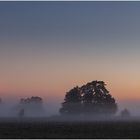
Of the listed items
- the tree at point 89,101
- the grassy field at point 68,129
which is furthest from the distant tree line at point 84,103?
the grassy field at point 68,129

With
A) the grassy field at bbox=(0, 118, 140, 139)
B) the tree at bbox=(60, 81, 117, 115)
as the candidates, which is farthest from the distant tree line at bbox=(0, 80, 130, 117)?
the grassy field at bbox=(0, 118, 140, 139)

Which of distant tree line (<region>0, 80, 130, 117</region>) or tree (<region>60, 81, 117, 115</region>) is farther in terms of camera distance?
tree (<region>60, 81, 117, 115</region>)

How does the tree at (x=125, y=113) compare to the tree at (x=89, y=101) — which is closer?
the tree at (x=125, y=113)

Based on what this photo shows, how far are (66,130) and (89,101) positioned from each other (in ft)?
3.46

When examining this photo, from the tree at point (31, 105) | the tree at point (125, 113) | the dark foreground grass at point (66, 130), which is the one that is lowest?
the dark foreground grass at point (66, 130)

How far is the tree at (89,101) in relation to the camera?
850 centimetres

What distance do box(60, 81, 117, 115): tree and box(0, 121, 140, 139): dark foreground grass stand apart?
30cm

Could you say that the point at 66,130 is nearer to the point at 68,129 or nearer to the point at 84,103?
the point at 68,129

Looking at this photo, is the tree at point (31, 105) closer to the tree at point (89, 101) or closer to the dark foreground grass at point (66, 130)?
the dark foreground grass at point (66, 130)

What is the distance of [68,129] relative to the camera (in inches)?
324

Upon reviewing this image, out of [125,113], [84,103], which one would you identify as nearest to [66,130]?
[84,103]

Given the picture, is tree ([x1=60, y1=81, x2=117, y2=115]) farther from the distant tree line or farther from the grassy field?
the grassy field

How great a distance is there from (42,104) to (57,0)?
2.25 meters

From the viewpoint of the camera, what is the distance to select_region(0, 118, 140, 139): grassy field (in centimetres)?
830
